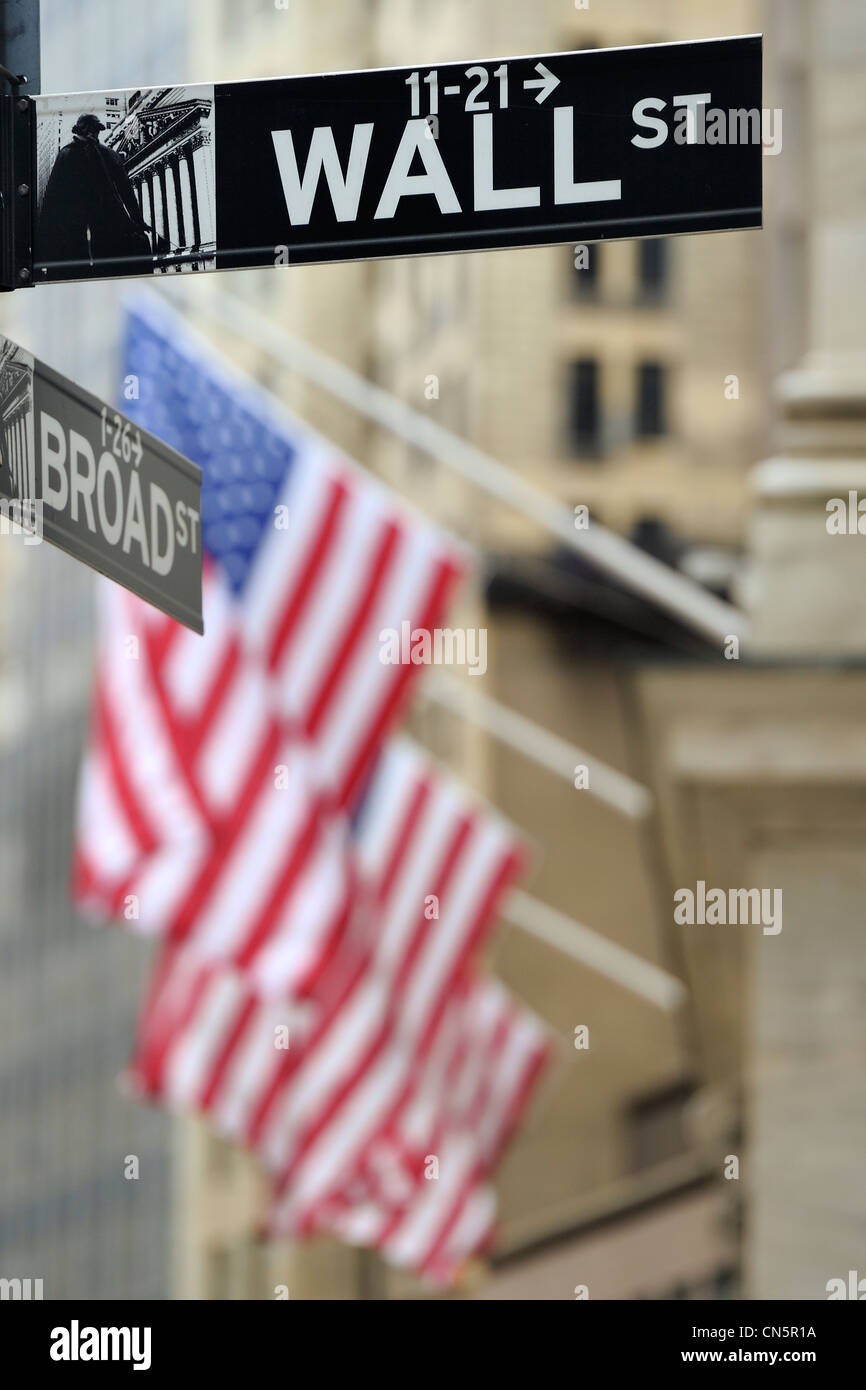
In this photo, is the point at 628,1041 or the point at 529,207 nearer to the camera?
the point at 529,207

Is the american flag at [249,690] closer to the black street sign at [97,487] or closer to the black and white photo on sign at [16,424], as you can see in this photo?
the black street sign at [97,487]

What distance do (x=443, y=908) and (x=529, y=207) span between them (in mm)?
11893

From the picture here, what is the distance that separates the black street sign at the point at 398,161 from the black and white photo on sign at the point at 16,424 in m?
0.15

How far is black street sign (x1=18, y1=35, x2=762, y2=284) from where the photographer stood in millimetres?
4016

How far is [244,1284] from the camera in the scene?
44.3 meters

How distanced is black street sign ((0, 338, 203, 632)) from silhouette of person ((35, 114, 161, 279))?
19 cm

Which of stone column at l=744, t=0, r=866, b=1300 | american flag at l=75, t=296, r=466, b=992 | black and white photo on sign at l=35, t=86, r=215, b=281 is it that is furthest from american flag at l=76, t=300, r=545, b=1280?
black and white photo on sign at l=35, t=86, r=215, b=281
